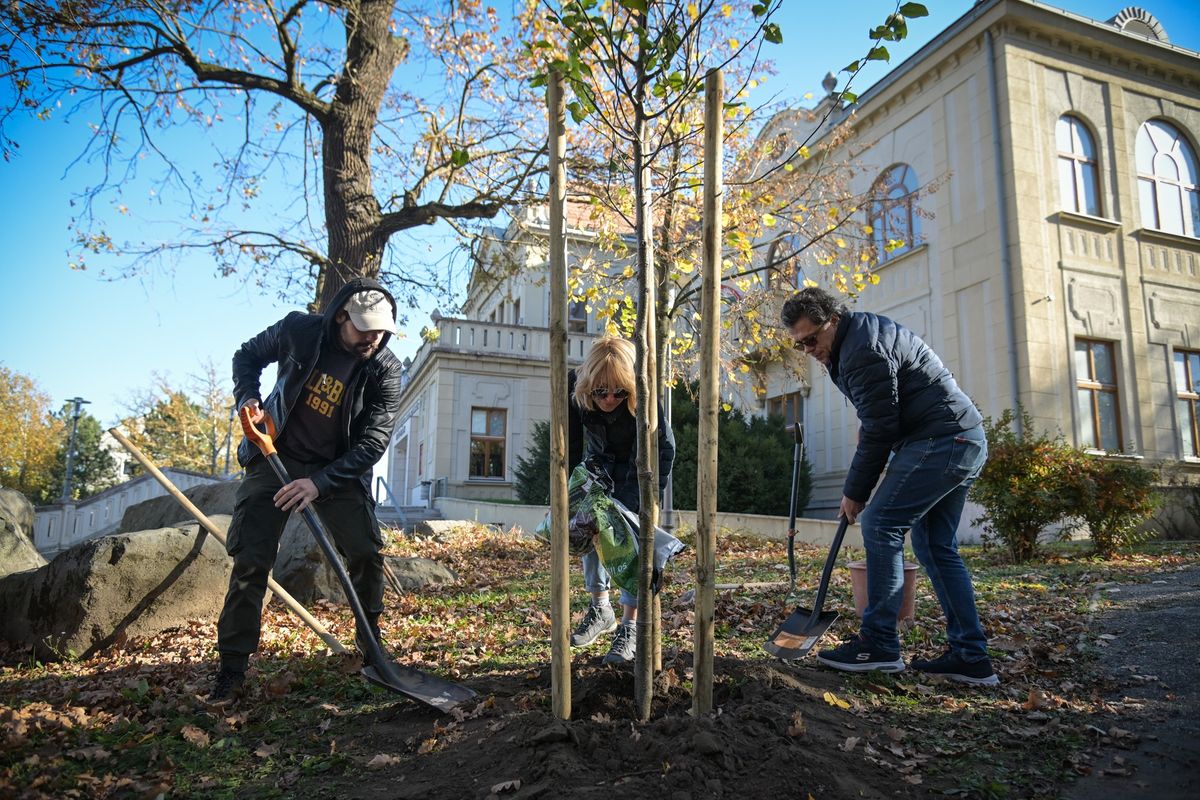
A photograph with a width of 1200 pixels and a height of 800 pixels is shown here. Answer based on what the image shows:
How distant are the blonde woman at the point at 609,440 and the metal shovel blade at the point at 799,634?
2.41ft

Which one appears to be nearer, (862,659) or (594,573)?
(862,659)

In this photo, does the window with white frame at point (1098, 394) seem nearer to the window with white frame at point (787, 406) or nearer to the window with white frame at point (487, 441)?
the window with white frame at point (787, 406)

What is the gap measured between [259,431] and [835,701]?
2.91 meters

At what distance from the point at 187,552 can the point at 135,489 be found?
79.5 feet

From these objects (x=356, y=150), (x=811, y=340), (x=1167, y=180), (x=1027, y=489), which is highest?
(x=1167, y=180)

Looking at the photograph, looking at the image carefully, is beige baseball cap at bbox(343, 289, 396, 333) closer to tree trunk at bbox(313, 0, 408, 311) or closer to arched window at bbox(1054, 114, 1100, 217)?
tree trunk at bbox(313, 0, 408, 311)

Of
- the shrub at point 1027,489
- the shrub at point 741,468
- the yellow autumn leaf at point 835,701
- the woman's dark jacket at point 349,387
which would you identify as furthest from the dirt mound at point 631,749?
the shrub at point 741,468

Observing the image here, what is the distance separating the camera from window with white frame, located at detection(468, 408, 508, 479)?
21.2 meters

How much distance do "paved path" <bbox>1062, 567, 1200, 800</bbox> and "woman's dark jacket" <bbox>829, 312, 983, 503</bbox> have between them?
132 cm

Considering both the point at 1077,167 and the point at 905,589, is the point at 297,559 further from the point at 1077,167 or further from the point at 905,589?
the point at 1077,167

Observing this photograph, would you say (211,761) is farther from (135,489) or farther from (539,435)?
(135,489)

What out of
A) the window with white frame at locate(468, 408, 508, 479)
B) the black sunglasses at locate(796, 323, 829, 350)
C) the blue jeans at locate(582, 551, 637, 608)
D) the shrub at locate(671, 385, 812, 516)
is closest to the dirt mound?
the blue jeans at locate(582, 551, 637, 608)

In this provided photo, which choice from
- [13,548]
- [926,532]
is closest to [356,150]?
[13,548]

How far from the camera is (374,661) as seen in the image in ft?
11.1
